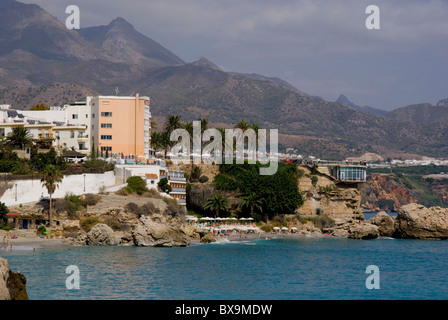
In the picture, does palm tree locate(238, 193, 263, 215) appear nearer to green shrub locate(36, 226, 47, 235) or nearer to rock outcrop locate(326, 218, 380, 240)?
rock outcrop locate(326, 218, 380, 240)

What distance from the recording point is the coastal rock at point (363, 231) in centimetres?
8088

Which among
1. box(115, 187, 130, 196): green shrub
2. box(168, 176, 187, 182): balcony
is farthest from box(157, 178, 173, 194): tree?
box(115, 187, 130, 196): green shrub

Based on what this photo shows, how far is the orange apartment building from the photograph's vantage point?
8712 centimetres

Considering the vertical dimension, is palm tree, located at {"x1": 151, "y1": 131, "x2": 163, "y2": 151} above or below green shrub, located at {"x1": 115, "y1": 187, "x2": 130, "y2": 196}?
above

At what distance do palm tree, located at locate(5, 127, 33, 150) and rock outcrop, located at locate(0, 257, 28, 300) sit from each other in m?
49.3

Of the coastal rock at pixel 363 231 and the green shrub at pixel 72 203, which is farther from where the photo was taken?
the coastal rock at pixel 363 231

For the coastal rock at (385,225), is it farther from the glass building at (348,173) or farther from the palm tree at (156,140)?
the palm tree at (156,140)

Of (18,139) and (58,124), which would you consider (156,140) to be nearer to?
(58,124)

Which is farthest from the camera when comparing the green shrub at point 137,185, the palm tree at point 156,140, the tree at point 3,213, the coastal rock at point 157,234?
the palm tree at point 156,140

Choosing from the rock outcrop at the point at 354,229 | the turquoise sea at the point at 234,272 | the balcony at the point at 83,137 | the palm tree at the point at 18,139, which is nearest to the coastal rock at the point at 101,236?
the turquoise sea at the point at 234,272

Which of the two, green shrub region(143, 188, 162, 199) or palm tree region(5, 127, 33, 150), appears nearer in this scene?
green shrub region(143, 188, 162, 199)

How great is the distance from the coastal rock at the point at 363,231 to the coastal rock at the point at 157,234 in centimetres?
2538
